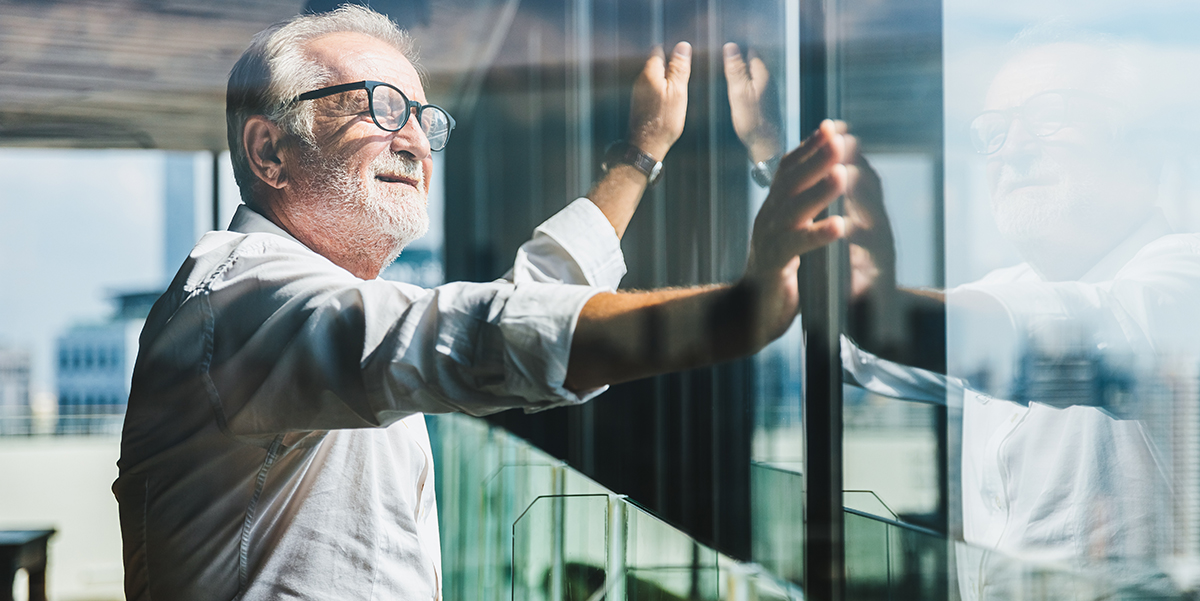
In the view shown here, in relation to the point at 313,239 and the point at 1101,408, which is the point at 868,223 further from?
the point at 313,239

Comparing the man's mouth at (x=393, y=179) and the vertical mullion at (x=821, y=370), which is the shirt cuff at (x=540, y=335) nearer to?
the vertical mullion at (x=821, y=370)

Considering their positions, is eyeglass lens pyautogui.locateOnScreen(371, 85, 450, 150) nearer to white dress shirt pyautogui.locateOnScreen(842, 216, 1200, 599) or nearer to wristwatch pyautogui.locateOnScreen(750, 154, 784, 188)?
wristwatch pyautogui.locateOnScreen(750, 154, 784, 188)

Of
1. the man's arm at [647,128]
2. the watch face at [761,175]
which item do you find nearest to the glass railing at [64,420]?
the man's arm at [647,128]

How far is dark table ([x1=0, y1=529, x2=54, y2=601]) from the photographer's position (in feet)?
4.04

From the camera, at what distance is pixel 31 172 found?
1.21m

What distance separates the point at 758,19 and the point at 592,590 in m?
0.94

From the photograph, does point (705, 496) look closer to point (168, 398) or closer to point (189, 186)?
point (168, 398)

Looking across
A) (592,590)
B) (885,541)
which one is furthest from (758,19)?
(592,590)

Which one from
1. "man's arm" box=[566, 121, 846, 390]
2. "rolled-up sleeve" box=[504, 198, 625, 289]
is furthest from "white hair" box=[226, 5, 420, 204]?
"man's arm" box=[566, 121, 846, 390]

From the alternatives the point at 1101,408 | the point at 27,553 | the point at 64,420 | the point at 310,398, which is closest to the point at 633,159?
the point at 310,398

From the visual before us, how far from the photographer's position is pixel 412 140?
1.10 metres

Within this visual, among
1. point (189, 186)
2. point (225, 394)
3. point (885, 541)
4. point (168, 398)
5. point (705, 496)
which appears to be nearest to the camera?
point (885, 541)

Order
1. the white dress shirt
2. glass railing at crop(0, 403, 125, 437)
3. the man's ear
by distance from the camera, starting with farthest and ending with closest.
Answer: glass railing at crop(0, 403, 125, 437)
the man's ear
the white dress shirt

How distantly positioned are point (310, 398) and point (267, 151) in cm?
45
